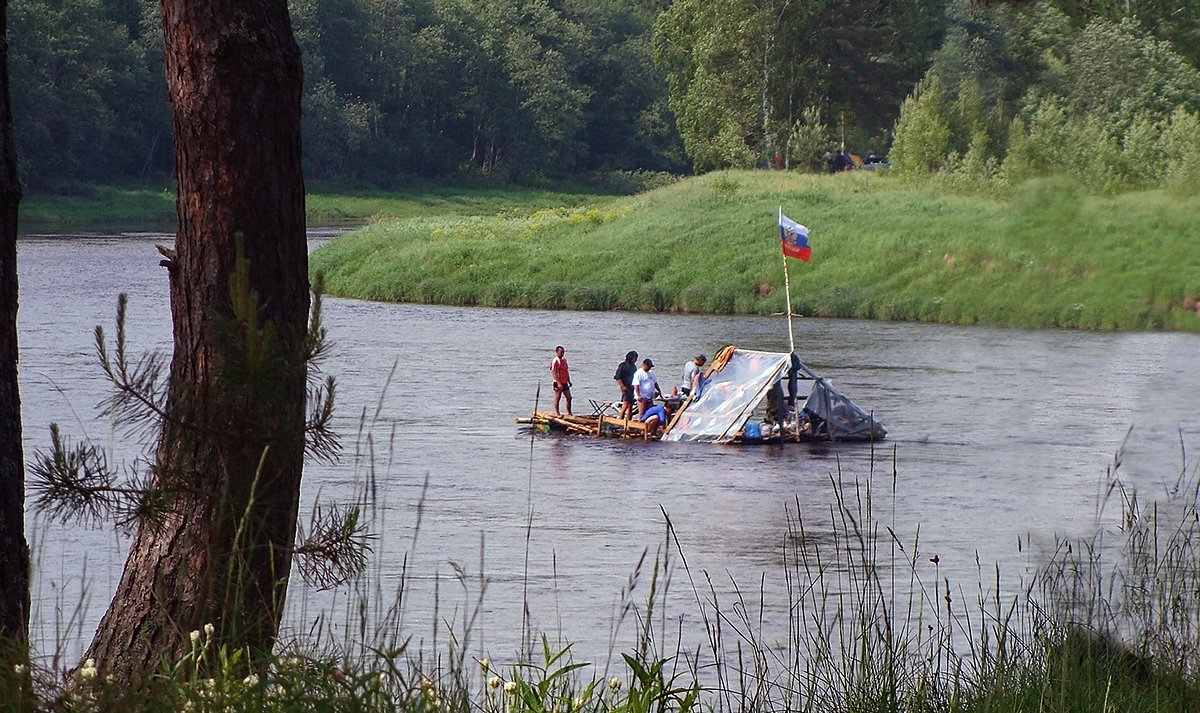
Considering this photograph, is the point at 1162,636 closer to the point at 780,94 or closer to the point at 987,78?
the point at 987,78

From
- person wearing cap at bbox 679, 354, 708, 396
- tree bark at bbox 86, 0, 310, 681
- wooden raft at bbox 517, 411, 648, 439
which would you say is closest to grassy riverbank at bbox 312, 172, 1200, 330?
person wearing cap at bbox 679, 354, 708, 396

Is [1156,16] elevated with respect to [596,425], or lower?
elevated

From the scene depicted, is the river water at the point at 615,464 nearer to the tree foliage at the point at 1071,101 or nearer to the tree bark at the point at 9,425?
the tree bark at the point at 9,425

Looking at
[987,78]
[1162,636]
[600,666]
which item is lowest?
[600,666]

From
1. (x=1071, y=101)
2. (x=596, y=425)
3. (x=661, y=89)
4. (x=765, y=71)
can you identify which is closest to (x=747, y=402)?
(x=596, y=425)

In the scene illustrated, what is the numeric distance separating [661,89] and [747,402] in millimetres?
90324

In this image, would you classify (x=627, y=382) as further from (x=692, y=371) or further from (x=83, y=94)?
(x=83, y=94)

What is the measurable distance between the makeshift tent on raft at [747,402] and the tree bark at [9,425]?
715 inches

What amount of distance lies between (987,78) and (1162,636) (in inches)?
87.1

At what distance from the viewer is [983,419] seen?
26609mm

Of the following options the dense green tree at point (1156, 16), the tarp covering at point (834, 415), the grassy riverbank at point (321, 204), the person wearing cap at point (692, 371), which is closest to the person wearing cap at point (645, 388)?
the person wearing cap at point (692, 371)

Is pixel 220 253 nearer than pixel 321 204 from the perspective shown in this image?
Yes

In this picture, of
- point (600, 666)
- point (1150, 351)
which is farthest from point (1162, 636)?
point (600, 666)

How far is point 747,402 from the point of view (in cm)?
2367
